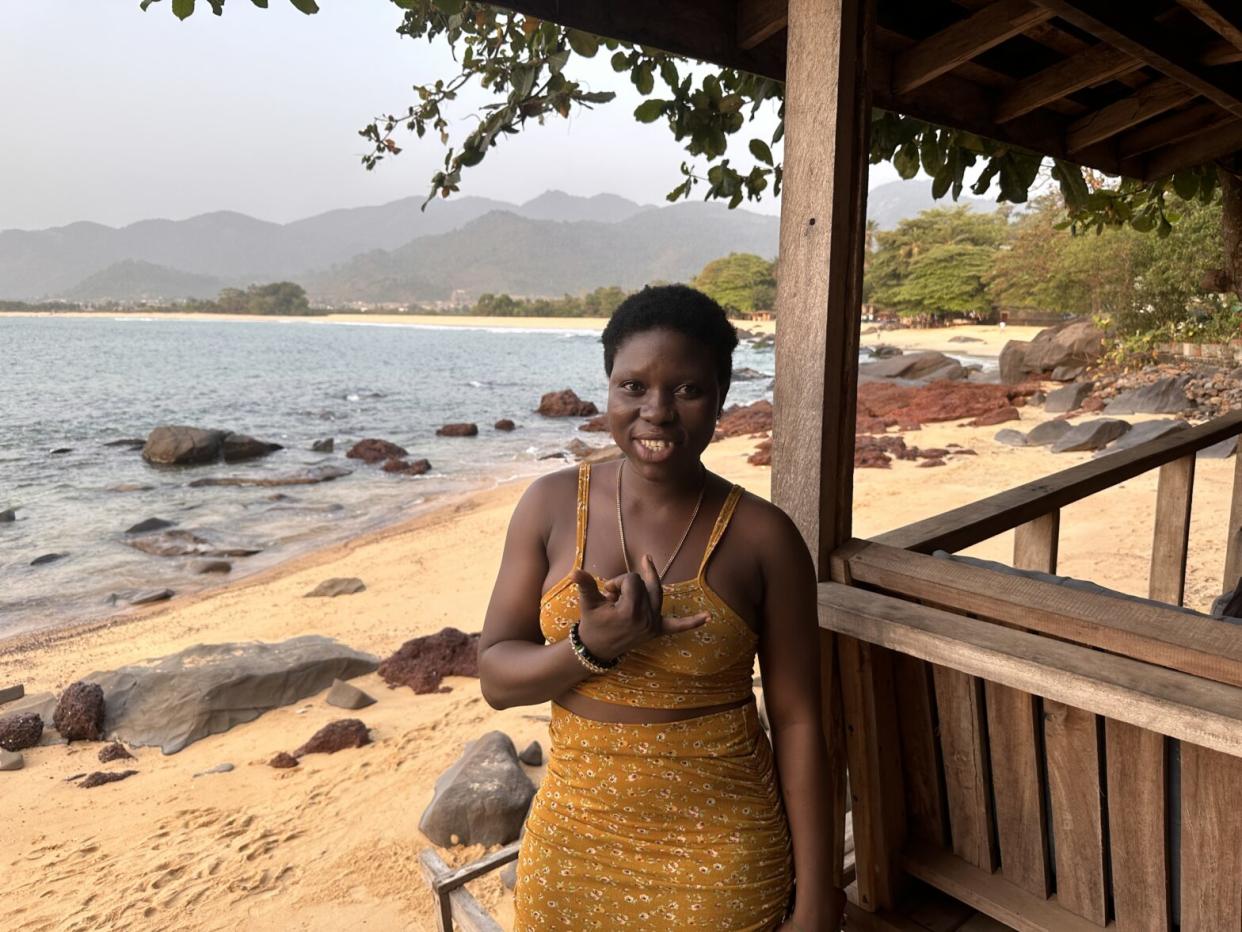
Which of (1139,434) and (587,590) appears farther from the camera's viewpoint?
(1139,434)

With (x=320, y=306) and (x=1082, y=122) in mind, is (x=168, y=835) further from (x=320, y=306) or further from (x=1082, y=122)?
(x=320, y=306)

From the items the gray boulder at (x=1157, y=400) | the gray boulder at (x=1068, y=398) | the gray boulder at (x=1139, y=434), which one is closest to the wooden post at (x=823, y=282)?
the gray boulder at (x=1139, y=434)

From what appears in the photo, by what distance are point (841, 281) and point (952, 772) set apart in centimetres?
125

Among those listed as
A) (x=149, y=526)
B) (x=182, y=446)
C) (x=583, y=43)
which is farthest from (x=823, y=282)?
(x=182, y=446)

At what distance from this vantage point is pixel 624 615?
4.32 ft

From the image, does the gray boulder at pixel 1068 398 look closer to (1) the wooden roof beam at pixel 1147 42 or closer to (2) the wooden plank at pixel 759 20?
(1) the wooden roof beam at pixel 1147 42

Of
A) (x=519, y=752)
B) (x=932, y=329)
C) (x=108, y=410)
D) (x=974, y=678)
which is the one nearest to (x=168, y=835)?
(x=519, y=752)

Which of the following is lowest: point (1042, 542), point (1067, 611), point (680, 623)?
point (1042, 542)

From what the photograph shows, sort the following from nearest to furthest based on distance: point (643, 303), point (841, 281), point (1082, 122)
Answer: point (643, 303)
point (841, 281)
point (1082, 122)

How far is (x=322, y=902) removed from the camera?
394 centimetres

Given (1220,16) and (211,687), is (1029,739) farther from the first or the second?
(211,687)

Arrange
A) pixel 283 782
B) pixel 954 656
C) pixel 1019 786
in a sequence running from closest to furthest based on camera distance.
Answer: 1. pixel 954 656
2. pixel 1019 786
3. pixel 283 782

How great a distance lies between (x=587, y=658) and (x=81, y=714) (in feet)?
20.4

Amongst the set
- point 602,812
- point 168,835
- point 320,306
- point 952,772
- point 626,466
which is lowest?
point 168,835
